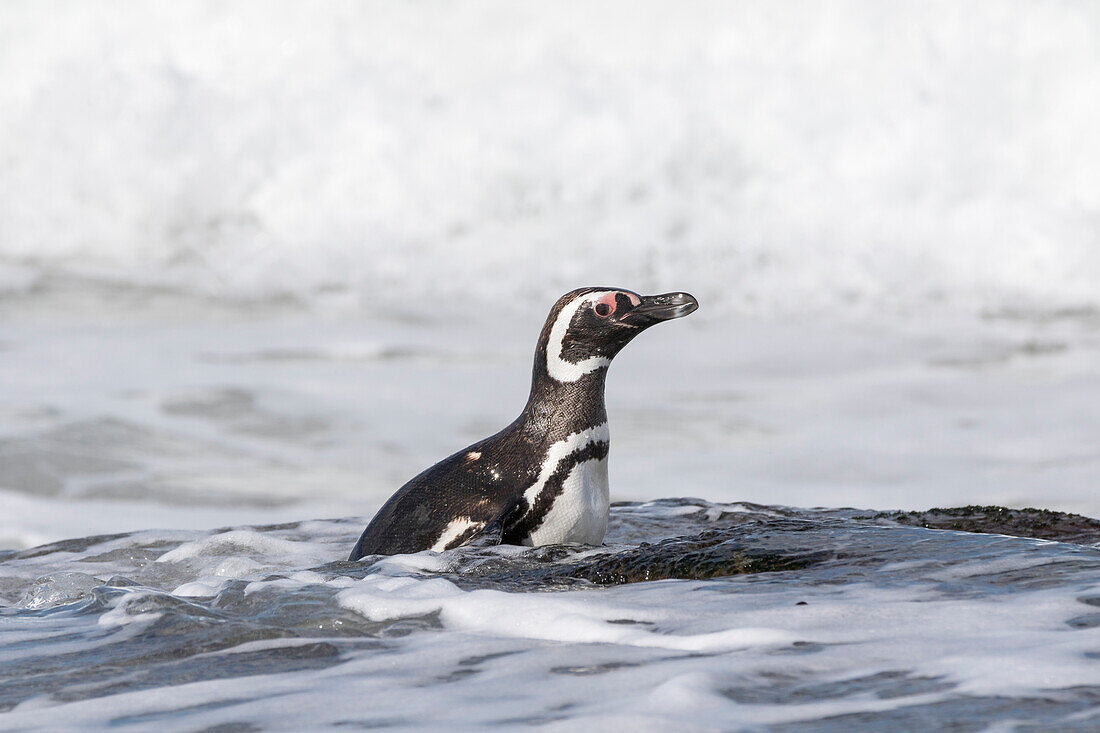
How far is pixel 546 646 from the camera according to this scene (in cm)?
332

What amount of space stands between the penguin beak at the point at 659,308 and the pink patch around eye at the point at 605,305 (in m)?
0.08

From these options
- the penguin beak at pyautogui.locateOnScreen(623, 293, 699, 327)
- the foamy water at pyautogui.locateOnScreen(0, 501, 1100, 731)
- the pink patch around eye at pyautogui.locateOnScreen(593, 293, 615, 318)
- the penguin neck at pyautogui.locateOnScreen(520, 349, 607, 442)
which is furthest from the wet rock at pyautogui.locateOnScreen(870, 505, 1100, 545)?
the pink patch around eye at pyautogui.locateOnScreen(593, 293, 615, 318)

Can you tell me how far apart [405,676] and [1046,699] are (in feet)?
4.75

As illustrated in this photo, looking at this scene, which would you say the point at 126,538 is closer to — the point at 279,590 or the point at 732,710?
the point at 279,590

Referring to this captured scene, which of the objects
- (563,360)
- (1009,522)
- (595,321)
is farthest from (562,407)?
(1009,522)

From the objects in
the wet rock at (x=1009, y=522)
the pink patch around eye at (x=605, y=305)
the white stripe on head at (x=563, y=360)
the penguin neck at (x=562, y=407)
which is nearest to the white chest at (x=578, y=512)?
the penguin neck at (x=562, y=407)

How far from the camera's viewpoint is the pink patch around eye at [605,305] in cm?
588

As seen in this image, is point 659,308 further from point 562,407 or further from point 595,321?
point 562,407

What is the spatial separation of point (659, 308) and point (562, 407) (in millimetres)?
644

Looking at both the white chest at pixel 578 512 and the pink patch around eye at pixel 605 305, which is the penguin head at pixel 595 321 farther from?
the white chest at pixel 578 512

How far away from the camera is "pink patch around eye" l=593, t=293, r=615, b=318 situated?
588 centimetres

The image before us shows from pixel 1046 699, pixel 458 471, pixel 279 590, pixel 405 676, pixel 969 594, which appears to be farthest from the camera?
pixel 458 471

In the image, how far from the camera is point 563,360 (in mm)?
5898

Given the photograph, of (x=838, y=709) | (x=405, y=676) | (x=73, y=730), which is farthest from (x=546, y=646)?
(x=73, y=730)
